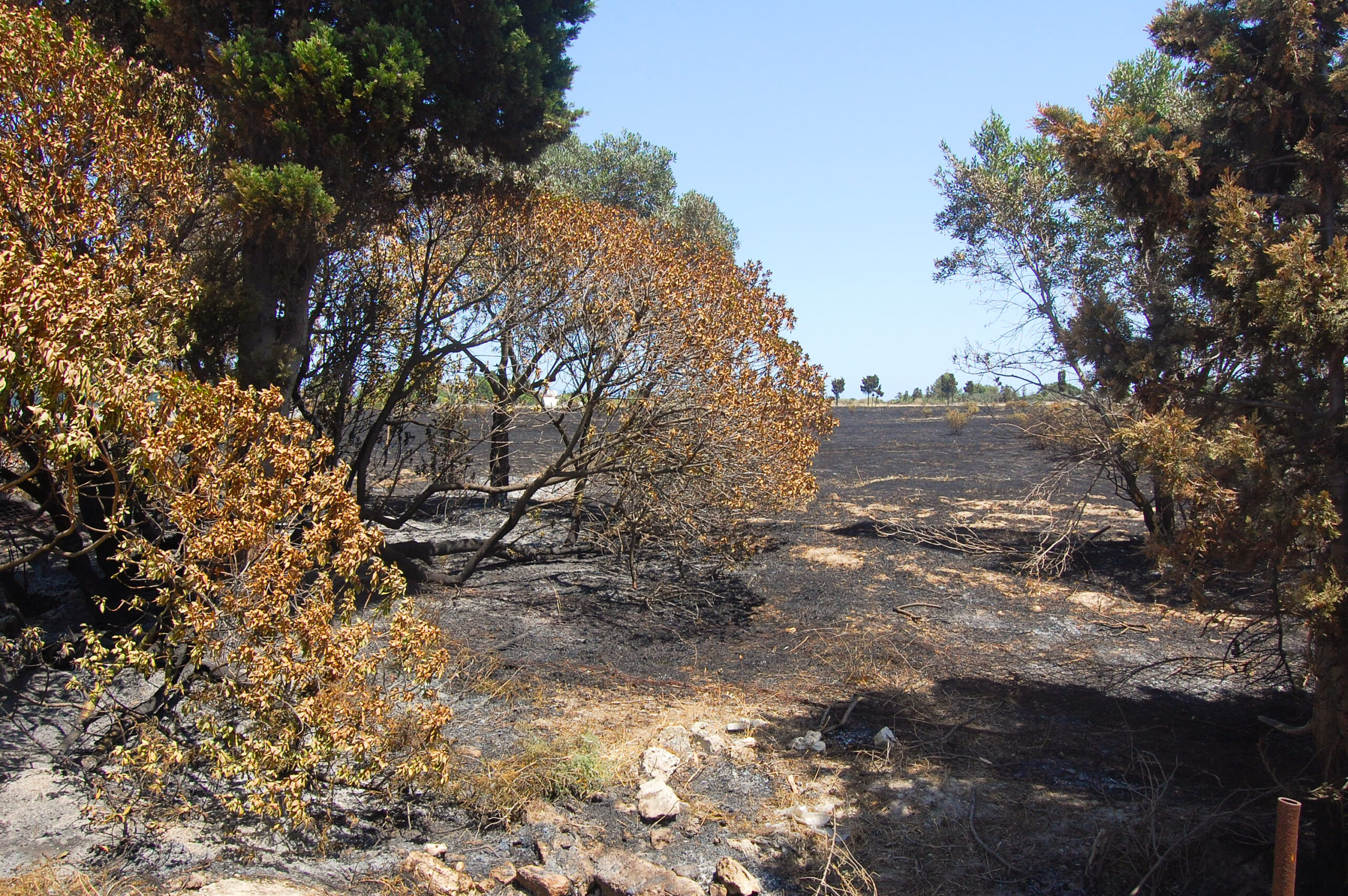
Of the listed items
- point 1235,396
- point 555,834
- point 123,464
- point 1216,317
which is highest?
point 1216,317

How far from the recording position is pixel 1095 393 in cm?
1066

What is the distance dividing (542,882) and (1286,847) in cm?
299

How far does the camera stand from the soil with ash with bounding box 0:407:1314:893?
444 cm

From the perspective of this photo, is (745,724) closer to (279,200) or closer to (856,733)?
(856,733)

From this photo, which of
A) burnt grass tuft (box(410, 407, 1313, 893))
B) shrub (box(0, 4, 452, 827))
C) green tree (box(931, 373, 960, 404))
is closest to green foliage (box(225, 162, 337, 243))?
shrub (box(0, 4, 452, 827))

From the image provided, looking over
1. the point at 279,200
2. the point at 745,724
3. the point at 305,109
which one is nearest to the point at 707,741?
the point at 745,724

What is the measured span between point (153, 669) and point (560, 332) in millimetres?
6010

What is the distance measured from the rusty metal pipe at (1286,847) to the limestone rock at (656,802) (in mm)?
3012

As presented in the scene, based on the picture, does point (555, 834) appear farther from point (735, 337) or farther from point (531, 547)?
point (531, 547)

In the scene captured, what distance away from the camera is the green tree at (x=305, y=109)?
22.7ft

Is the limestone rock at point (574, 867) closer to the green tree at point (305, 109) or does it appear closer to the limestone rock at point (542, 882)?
the limestone rock at point (542, 882)

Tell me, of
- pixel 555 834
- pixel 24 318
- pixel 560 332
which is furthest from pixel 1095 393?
pixel 24 318

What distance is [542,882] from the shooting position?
4.09 m

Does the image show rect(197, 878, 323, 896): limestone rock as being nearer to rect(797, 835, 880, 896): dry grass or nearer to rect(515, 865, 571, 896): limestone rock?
rect(515, 865, 571, 896): limestone rock
